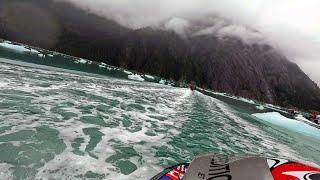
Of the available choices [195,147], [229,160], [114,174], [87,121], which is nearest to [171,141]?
[195,147]

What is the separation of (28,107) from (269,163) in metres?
16.5

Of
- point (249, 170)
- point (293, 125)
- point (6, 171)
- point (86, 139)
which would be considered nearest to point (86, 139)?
point (86, 139)

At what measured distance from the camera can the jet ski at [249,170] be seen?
811cm

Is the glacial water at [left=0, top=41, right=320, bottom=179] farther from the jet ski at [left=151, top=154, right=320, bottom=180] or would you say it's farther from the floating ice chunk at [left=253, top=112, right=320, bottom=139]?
the floating ice chunk at [left=253, top=112, right=320, bottom=139]

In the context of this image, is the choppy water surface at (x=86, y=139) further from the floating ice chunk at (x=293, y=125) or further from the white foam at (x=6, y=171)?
the floating ice chunk at (x=293, y=125)

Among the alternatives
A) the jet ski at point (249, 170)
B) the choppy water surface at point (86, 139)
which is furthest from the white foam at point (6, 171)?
the jet ski at point (249, 170)

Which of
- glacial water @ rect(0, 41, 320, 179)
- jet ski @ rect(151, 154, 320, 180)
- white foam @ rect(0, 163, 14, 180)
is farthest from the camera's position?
glacial water @ rect(0, 41, 320, 179)

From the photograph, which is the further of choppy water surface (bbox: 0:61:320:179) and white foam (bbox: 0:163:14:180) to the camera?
choppy water surface (bbox: 0:61:320:179)

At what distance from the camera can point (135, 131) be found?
68.8ft

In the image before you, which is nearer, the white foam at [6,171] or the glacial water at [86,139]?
the white foam at [6,171]

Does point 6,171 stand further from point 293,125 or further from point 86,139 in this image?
point 293,125

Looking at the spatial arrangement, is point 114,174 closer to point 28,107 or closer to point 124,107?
point 28,107

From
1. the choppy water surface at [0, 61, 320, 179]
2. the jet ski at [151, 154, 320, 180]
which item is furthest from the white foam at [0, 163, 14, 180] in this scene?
the jet ski at [151, 154, 320, 180]

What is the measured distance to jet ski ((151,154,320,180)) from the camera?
8.11 metres
